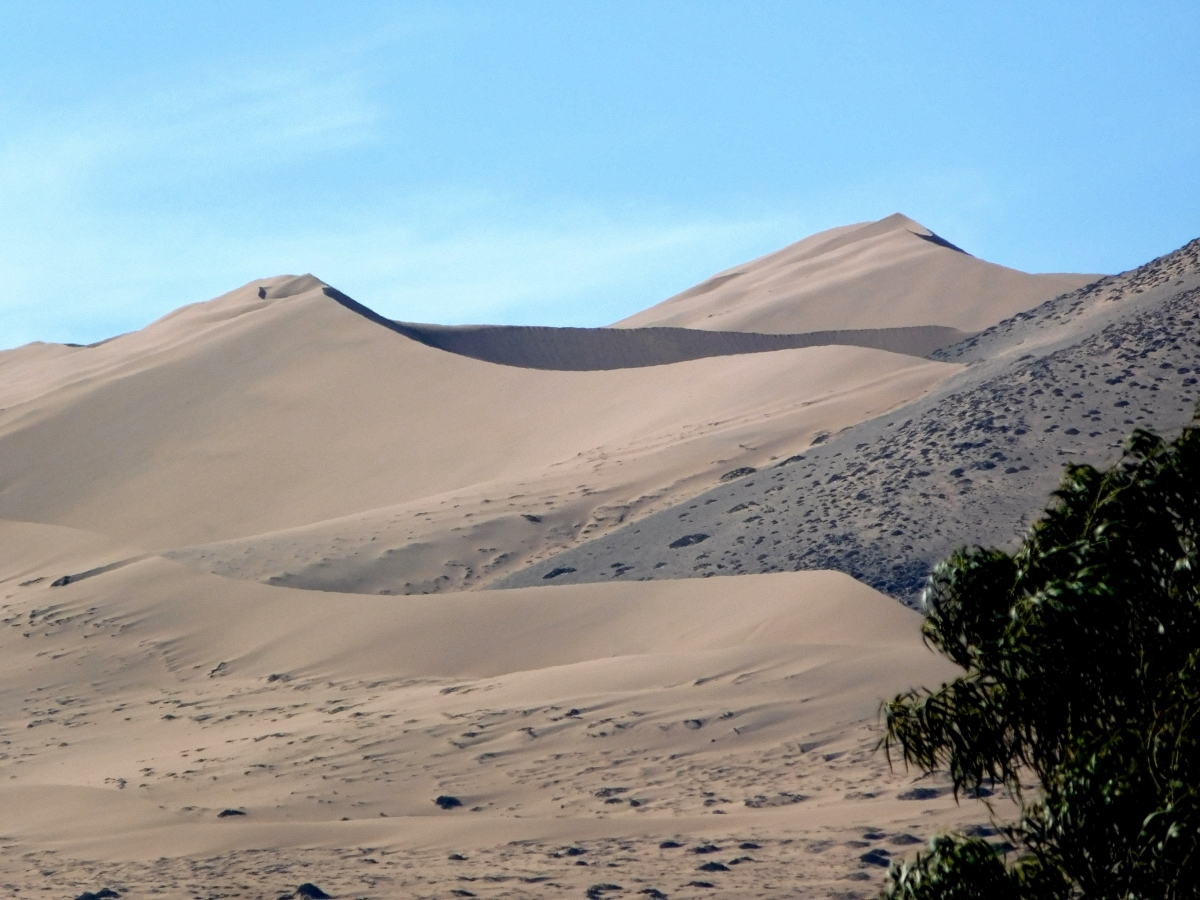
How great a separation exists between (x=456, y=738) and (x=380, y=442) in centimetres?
1420

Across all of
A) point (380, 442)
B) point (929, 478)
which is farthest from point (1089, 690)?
point (380, 442)

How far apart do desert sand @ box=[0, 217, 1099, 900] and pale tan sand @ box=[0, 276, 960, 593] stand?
0.09m

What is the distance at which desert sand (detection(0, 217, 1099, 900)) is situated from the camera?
7.96 m

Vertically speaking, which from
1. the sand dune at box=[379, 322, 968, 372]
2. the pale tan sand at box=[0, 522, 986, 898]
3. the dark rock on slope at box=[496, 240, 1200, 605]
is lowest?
the pale tan sand at box=[0, 522, 986, 898]

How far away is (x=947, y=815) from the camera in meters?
7.66

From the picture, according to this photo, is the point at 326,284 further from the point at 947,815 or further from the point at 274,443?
the point at 947,815

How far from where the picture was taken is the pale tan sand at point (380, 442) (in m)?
17.2

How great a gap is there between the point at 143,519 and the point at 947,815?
16795 millimetres

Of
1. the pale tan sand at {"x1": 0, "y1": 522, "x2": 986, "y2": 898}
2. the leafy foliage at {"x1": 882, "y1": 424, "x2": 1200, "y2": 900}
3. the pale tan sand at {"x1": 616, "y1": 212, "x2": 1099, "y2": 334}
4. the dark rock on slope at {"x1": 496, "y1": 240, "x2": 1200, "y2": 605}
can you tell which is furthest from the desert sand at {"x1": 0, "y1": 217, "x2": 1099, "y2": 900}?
the pale tan sand at {"x1": 616, "y1": 212, "x2": 1099, "y2": 334}

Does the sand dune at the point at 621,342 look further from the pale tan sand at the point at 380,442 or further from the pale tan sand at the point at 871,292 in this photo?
the pale tan sand at the point at 380,442

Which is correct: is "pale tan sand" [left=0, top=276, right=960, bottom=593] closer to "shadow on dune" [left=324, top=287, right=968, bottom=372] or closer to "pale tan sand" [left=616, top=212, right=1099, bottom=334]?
"shadow on dune" [left=324, top=287, right=968, bottom=372]

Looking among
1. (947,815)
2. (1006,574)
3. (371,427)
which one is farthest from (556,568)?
→ (1006,574)

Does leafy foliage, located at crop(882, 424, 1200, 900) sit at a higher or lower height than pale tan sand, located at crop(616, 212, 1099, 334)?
lower

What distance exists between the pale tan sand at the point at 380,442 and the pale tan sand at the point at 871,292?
16.3m
